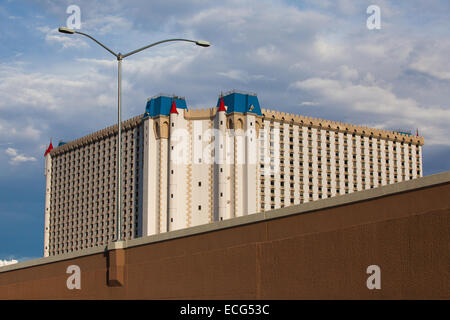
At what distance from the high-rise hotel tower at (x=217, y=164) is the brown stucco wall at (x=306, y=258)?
98.2 metres

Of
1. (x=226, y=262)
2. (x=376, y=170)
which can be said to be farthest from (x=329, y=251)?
(x=376, y=170)

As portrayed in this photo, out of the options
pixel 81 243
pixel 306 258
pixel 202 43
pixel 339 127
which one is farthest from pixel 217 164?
pixel 306 258

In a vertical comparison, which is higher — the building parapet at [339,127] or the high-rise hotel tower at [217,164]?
the building parapet at [339,127]

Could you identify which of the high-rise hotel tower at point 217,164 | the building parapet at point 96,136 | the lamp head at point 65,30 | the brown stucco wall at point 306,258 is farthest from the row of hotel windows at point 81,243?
the brown stucco wall at point 306,258

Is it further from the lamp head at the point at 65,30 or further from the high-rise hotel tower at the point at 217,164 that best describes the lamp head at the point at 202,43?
the high-rise hotel tower at the point at 217,164

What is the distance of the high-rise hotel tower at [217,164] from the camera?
131875 millimetres

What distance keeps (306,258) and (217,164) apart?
110890 mm

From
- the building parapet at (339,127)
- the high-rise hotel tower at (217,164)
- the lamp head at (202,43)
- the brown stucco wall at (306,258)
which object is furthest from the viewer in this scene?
the building parapet at (339,127)

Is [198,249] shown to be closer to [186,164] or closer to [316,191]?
[186,164]

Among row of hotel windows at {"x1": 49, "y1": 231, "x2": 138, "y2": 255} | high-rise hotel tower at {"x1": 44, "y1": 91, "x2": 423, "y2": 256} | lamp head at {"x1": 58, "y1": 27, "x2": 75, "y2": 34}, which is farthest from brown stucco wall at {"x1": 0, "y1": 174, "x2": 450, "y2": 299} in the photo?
row of hotel windows at {"x1": 49, "y1": 231, "x2": 138, "y2": 255}

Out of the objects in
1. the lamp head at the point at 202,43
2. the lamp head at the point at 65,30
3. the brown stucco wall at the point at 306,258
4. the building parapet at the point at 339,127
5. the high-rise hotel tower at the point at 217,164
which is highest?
the building parapet at the point at 339,127
